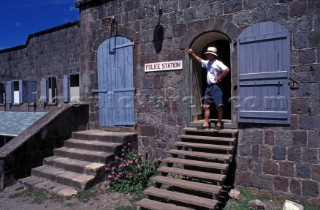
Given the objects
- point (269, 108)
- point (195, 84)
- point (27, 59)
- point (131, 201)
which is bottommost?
point (131, 201)

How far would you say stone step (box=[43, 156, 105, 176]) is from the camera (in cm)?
587

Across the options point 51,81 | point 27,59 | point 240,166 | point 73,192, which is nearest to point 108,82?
point 73,192

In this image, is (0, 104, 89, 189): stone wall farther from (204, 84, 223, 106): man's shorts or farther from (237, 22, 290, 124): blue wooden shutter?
(237, 22, 290, 124): blue wooden shutter

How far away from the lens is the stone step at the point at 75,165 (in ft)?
19.3

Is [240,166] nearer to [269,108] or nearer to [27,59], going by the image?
[269,108]

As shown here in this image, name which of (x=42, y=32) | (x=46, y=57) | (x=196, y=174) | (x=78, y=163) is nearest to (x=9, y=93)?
(x=46, y=57)

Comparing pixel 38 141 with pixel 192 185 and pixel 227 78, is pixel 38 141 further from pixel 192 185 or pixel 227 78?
pixel 227 78

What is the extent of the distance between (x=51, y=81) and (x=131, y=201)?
1073 cm

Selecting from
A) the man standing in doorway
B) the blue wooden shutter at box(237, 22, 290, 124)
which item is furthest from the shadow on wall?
the blue wooden shutter at box(237, 22, 290, 124)

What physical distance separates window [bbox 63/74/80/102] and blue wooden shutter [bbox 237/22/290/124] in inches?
381

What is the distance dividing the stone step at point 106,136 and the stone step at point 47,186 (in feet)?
4.98

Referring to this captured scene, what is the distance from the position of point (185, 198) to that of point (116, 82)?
4054 mm

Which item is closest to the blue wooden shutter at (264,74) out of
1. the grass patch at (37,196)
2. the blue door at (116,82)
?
the blue door at (116,82)

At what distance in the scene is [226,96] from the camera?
7871 mm
